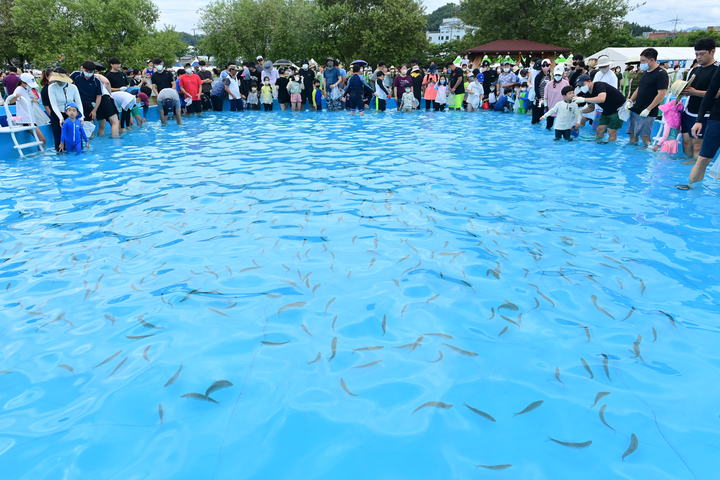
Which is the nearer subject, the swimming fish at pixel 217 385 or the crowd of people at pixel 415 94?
the swimming fish at pixel 217 385

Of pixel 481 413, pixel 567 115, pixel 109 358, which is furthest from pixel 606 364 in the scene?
pixel 567 115

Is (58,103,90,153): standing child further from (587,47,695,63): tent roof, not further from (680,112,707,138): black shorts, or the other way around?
(587,47,695,63): tent roof

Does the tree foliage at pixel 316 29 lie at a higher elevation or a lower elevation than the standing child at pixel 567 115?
higher

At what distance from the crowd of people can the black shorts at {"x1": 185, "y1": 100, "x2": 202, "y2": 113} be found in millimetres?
38

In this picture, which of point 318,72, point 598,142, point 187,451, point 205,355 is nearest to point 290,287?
point 205,355

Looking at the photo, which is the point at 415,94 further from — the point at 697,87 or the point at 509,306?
the point at 509,306

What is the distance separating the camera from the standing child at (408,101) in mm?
17453

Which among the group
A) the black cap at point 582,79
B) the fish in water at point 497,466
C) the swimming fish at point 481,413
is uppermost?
the black cap at point 582,79

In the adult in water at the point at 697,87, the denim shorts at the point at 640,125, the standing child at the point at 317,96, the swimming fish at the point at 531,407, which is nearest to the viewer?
the swimming fish at the point at 531,407

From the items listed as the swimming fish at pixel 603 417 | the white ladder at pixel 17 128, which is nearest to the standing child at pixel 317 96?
the white ladder at pixel 17 128

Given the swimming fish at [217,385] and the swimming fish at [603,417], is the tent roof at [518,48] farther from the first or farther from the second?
the swimming fish at [217,385]

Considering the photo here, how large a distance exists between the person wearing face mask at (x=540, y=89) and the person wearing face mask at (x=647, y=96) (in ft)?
10.9

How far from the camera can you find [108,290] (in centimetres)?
376

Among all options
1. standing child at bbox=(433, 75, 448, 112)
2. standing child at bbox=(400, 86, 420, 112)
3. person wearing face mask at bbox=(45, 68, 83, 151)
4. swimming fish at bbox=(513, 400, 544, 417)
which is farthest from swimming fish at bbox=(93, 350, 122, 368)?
standing child at bbox=(433, 75, 448, 112)
